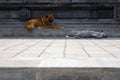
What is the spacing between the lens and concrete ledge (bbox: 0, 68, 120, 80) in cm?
461

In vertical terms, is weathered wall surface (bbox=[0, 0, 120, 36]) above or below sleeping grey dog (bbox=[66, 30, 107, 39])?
above

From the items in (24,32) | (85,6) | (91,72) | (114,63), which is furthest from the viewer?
(85,6)

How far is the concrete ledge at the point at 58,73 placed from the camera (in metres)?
4.61

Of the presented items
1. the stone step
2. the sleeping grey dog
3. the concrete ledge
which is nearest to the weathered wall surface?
the stone step

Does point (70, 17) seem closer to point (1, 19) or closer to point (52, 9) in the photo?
point (52, 9)

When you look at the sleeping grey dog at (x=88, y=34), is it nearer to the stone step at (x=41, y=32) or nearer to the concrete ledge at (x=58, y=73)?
the stone step at (x=41, y=32)

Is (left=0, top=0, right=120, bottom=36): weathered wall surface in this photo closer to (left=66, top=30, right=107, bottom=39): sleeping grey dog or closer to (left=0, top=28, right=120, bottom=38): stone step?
(left=0, top=28, right=120, bottom=38): stone step

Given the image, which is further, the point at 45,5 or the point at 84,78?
the point at 45,5

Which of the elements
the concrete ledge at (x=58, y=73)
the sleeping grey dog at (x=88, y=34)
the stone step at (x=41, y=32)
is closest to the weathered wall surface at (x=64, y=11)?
the stone step at (x=41, y=32)

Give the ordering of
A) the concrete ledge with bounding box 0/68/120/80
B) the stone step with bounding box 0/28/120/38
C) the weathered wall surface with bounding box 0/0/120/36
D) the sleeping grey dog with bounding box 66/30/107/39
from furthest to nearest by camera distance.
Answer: the weathered wall surface with bounding box 0/0/120/36
the stone step with bounding box 0/28/120/38
the sleeping grey dog with bounding box 66/30/107/39
the concrete ledge with bounding box 0/68/120/80

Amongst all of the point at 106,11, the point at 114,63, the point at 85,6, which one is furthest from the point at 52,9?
the point at 114,63

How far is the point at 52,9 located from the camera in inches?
808

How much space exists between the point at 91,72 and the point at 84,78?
139 mm

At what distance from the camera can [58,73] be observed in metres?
4.64
